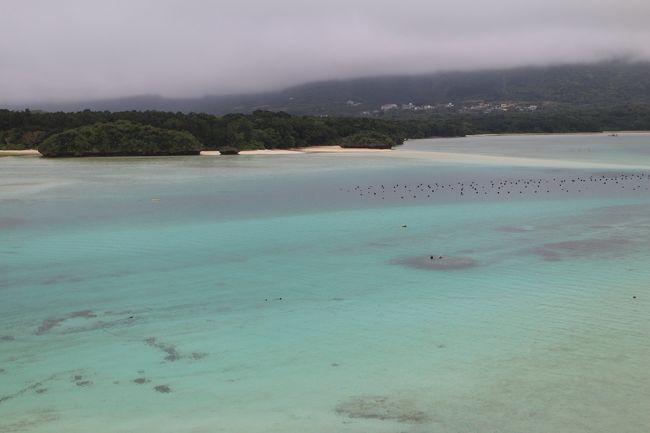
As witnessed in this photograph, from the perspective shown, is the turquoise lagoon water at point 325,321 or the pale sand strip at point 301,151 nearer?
the turquoise lagoon water at point 325,321

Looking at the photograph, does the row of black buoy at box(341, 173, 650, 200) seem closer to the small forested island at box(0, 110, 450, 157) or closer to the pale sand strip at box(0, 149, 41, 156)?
the small forested island at box(0, 110, 450, 157)

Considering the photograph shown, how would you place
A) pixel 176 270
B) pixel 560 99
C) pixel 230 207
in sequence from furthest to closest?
pixel 560 99 → pixel 230 207 → pixel 176 270

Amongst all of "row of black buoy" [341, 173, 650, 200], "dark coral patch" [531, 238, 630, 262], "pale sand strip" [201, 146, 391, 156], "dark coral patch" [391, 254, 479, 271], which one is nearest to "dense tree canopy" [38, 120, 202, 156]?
Answer: "pale sand strip" [201, 146, 391, 156]

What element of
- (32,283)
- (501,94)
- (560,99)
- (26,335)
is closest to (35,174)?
(32,283)

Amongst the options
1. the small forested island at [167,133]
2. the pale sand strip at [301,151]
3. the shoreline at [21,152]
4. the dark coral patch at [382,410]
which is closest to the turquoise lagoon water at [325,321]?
the dark coral patch at [382,410]

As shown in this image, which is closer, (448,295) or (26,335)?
(26,335)

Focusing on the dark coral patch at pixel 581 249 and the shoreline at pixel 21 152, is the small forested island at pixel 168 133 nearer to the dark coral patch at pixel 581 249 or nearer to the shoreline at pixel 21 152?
the shoreline at pixel 21 152

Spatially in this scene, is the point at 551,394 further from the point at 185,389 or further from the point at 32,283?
the point at 32,283
